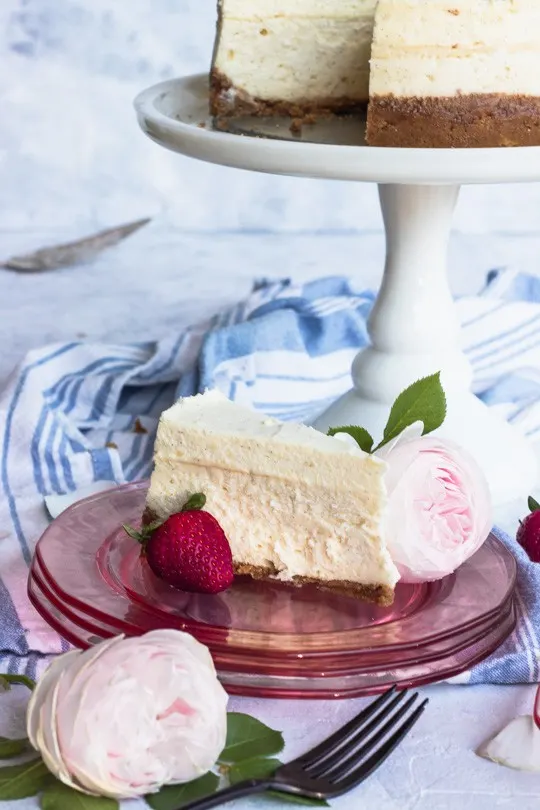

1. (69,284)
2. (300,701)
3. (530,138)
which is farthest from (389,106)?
(69,284)

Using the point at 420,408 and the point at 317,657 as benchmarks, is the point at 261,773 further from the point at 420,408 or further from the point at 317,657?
the point at 420,408

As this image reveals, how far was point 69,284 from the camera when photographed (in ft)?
7.65

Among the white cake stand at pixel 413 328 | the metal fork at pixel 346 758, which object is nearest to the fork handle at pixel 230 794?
the metal fork at pixel 346 758

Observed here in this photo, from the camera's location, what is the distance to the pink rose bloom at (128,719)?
81 centimetres

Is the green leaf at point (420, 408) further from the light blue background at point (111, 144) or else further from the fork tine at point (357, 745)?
the light blue background at point (111, 144)

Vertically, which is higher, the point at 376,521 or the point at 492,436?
the point at 376,521

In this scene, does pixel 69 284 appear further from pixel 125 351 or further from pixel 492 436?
pixel 492 436

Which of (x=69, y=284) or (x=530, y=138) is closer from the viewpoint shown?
(x=530, y=138)

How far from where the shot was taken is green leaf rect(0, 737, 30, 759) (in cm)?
88

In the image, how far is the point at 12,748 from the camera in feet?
2.91

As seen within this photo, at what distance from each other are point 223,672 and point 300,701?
8 centimetres

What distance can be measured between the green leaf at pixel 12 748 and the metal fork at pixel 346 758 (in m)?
0.15

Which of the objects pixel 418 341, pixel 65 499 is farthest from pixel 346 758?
pixel 418 341

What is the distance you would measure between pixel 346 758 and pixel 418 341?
26.8 inches
